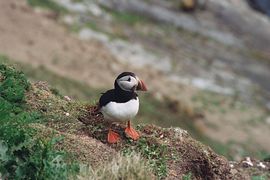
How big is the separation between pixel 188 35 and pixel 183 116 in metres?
12.6

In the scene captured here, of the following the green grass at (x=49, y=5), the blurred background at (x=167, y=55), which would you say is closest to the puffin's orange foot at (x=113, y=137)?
the blurred background at (x=167, y=55)

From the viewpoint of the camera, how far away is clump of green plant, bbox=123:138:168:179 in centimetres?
891

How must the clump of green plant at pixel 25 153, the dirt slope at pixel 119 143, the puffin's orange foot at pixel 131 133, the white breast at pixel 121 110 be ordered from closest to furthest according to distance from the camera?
the clump of green plant at pixel 25 153 → the dirt slope at pixel 119 143 → the white breast at pixel 121 110 → the puffin's orange foot at pixel 131 133

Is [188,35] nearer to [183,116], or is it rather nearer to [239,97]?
[239,97]

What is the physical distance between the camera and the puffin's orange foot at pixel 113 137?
905 centimetres

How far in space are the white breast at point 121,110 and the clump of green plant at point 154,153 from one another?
1.29 feet

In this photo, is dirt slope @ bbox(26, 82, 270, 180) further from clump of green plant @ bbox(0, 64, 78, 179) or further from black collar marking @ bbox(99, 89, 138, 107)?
black collar marking @ bbox(99, 89, 138, 107)

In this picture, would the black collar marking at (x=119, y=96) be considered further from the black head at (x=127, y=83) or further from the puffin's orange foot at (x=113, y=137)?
the puffin's orange foot at (x=113, y=137)

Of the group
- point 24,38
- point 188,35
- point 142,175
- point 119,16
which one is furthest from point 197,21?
point 142,175

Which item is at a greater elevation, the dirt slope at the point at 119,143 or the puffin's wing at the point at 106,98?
the puffin's wing at the point at 106,98

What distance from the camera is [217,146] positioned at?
87.9 ft

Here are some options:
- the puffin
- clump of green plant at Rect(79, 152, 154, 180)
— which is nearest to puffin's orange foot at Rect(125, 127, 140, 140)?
the puffin

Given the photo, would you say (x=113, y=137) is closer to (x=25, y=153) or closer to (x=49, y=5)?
(x=25, y=153)

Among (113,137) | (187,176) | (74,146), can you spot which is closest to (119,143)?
(113,137)
